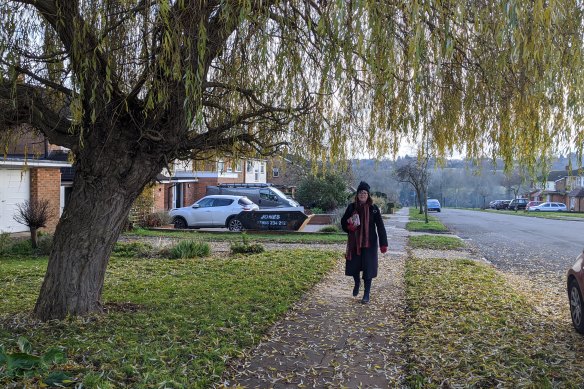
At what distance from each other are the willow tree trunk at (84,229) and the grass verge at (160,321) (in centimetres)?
28

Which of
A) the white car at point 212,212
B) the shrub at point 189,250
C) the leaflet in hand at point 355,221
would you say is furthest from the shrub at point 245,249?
the white car at point 212,212

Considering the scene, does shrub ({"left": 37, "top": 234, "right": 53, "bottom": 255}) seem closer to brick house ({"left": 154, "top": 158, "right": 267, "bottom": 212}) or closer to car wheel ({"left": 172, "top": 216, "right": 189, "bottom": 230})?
brick house ({"left": 154, "top": 158, "right": 267, "bottom": 212})

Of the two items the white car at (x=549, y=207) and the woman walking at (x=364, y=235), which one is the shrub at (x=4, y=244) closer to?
the woman walking at (x=364, y=235)

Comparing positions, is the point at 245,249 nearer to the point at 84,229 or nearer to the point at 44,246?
the point at 44,246

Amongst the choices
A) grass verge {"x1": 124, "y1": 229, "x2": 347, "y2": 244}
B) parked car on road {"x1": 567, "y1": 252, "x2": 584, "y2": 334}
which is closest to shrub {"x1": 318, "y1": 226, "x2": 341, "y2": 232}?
grass verge {"x1": 124, "y1": 229, "x2": 347, "y2": 244}

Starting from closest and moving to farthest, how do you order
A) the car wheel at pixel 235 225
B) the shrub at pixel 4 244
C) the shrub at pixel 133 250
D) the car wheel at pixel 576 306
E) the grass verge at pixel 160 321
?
the grass verge at pixel 160 321 → the car wheel at pixel 576 306 → the shrub at pixel 133 250 → the shrub at pixel 4 244 → the car wheel at pixel 235 225

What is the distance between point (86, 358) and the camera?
4473 mm

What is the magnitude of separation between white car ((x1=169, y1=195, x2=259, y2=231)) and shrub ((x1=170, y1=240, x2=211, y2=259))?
8.84 metres

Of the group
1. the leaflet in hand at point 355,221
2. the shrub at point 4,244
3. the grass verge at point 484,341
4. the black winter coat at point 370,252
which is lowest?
the grass verge at point 484,341

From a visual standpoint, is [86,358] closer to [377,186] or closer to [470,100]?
[470,100]

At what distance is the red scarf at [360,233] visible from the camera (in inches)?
301

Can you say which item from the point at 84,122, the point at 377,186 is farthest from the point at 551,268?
the point at 377,186

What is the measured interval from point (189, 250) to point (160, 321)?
671 cm

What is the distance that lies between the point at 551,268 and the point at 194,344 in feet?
34.9
